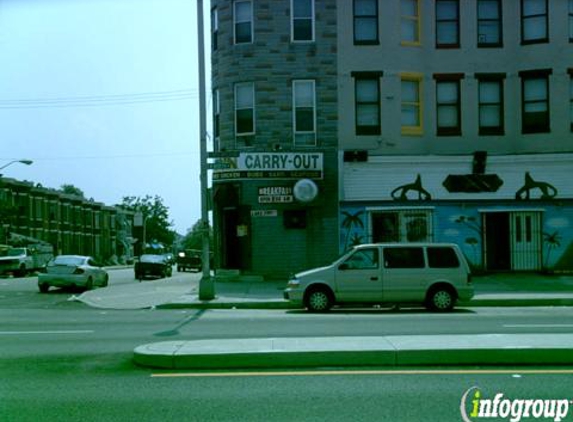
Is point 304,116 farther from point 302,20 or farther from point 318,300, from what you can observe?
point 318,300

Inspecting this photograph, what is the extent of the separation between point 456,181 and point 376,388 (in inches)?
807

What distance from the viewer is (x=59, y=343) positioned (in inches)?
489

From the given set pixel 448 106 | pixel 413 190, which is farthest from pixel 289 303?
pixel 448 106

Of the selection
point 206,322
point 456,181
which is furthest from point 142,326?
point 456,181

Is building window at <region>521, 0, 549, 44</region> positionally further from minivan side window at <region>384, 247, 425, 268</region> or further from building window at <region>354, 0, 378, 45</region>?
minivan side window at <region>384, 247, 425, 268</region>

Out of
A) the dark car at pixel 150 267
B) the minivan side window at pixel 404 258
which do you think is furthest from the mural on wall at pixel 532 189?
the dark car at pixel 150 267

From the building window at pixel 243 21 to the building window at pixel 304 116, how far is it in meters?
2.51

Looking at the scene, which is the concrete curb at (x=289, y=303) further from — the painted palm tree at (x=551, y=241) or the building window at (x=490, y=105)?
the building window at (x=490, y=105)

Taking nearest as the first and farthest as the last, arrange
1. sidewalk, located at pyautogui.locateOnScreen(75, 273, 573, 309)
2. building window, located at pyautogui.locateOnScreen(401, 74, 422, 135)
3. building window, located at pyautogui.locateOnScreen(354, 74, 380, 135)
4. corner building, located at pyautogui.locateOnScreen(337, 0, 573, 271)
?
sidewalk, located at pyautogui.locateOnScreen(75, 273, 573, 309), corner building, located at pyautogui.locateOnScreen(337, 0, 573, 271), building window, located at pyautogui.locateOnScreen(354, 74, 380, 135), building window, located at pyautogui.locateOnScreen(401, 74, 422, 135)

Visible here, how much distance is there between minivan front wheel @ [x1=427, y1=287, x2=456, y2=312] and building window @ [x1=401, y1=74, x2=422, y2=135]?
437 inches

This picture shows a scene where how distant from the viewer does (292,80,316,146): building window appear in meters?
27.9

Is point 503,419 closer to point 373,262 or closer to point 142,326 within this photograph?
point 142,326

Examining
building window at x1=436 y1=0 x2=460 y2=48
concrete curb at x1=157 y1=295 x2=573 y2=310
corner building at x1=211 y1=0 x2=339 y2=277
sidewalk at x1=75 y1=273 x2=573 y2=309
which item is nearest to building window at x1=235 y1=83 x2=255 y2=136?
corner building at x1=211 y1=0 x2=339 y2=277

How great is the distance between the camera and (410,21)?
2889 centimetres
